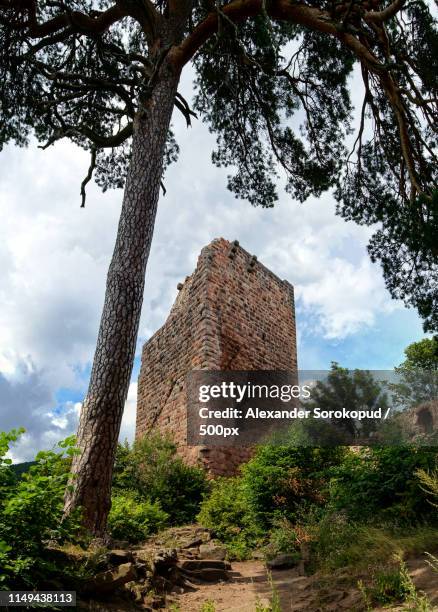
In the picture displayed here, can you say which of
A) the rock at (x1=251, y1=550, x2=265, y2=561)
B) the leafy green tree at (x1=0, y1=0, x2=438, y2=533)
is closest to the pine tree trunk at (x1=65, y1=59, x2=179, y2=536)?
the leafy green tree at (x1=0, y1=0, x2=438, y2=533)

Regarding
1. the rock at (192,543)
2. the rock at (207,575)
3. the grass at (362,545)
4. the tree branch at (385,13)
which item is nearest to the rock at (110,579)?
the rock at (207,575)

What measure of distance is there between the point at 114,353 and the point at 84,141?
5977 mm

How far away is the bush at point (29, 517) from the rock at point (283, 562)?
9.44 ft

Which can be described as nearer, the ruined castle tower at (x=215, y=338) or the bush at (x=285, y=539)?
the bush at (x=285, y=539)

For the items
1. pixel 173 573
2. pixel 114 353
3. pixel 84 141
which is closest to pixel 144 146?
pixel 114 353

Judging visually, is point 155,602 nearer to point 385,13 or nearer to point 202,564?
point 202,564

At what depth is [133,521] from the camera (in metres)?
6.72

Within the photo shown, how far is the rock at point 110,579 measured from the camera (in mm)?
3680

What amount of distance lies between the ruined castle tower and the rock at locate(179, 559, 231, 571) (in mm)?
4141

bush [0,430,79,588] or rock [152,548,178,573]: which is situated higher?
bush [0,430,79,588]

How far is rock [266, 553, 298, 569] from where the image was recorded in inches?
217

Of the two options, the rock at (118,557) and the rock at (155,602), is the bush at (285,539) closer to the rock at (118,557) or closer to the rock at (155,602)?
the rock at (155,602)

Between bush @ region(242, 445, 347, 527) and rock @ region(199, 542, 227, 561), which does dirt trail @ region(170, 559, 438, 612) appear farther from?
bush @ region(242, 445, 347, 527)

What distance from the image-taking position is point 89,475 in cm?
480
